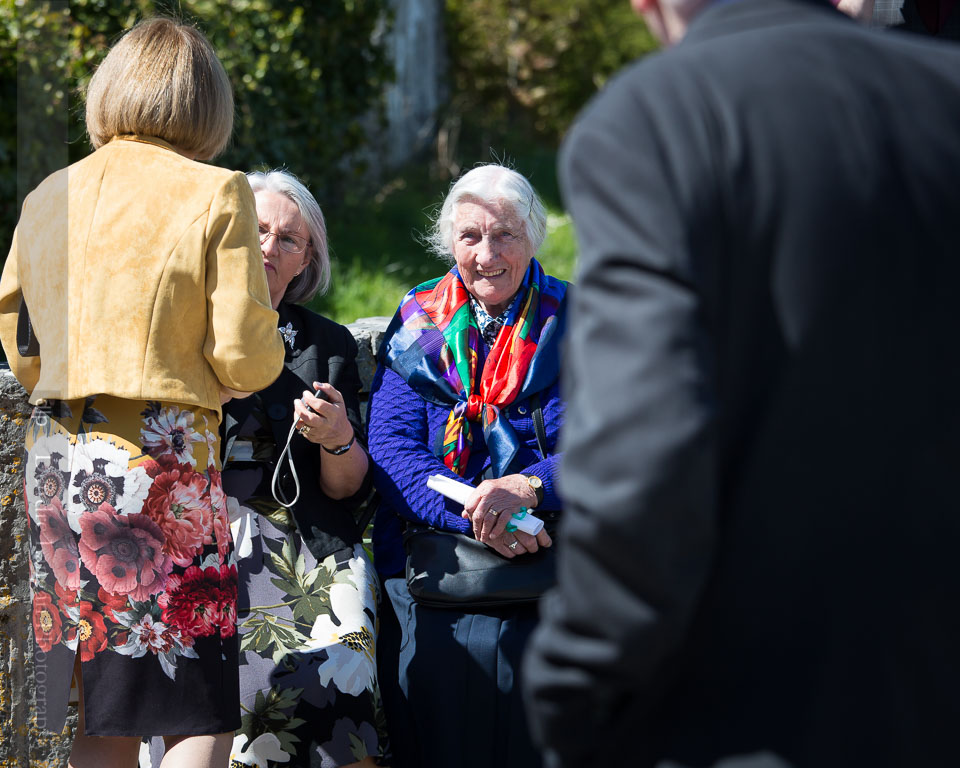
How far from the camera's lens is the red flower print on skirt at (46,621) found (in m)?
2.24

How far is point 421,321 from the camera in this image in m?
3.23

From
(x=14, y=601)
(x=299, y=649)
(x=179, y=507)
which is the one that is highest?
(x=179, y=507)

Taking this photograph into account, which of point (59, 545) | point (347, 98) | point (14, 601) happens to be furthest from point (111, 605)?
point (347, 98)

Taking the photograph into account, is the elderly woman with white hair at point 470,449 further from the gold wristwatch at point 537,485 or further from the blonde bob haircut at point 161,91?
the blonde bob haircut at point 161,91

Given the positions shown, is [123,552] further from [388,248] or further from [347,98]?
[388,248]

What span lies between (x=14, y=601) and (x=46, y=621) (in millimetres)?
488

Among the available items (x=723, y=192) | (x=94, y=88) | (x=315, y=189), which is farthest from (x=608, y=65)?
(x=723, y=192)

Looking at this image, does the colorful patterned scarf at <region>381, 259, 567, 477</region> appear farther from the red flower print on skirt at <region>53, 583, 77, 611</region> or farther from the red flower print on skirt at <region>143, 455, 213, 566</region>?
the red flower print on skirt at <region>53, 583, 77, 611</region>

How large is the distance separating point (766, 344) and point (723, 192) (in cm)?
17

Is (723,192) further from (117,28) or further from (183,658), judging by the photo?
(117,28)

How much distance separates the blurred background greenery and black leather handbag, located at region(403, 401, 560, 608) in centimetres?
133

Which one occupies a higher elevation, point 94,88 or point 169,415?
point 94,88

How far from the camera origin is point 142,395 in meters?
2.13

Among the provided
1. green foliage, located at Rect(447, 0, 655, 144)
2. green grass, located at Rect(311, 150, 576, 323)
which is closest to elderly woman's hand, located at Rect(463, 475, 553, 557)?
green grass, located at Rect(311, 150, 576, 323)
